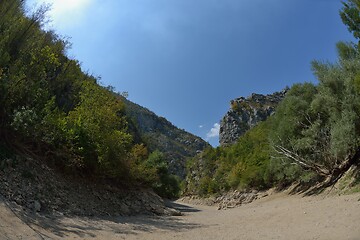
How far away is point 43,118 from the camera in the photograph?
48.6ft

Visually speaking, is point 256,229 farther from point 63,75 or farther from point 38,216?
point 63,75

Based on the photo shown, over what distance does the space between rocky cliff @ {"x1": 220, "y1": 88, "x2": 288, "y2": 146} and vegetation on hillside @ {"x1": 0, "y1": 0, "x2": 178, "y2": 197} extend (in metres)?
80.5

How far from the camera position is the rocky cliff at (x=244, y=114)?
98.5 metres

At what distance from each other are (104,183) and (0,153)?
6984 mm

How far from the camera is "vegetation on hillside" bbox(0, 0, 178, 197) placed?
1421 cm

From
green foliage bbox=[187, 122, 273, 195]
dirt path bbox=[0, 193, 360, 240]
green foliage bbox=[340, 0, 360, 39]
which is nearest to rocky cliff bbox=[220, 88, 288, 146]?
green foliage bbox=[187, 122, 273, 195]

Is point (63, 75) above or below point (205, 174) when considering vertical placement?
above

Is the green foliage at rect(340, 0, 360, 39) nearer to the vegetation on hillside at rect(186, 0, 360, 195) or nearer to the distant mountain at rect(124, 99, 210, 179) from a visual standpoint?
the vegetation on hillside at rect(186, 0, 360, 195)

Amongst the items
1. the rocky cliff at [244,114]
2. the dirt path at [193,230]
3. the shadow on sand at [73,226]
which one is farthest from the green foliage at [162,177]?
the rocky cliff at [244,114]

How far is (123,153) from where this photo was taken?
19.0 m

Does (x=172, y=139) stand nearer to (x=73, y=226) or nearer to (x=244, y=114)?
(x=244, y=114)

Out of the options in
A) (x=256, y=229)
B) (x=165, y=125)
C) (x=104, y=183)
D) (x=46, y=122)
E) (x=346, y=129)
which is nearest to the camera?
(x=256, y=229)

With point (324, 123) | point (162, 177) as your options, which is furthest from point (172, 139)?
point (324, 123)

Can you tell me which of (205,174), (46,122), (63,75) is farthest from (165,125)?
(46,122)
